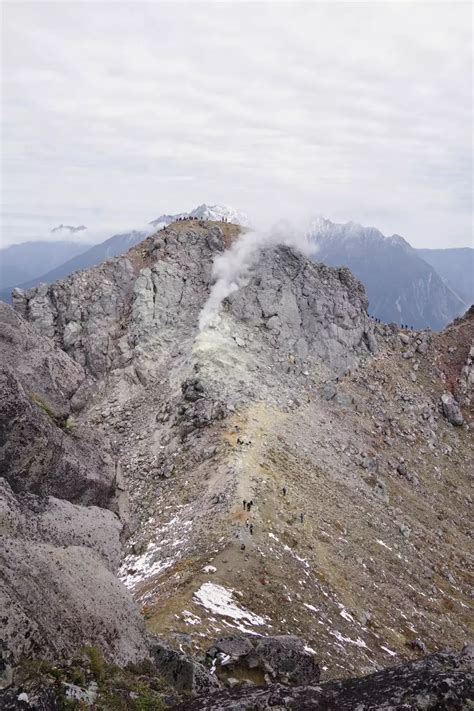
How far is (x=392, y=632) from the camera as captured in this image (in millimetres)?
31172

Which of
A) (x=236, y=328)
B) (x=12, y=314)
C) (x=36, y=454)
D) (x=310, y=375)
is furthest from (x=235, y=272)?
(x=36, y=454)

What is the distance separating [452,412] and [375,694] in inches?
2174

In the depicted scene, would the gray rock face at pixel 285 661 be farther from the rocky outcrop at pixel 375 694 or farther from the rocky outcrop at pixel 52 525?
the rocky outcrop at pixel 375 694

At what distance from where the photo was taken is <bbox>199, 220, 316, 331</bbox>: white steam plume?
57.8m

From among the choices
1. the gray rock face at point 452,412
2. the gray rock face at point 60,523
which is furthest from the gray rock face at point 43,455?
the gray rock face at point 452,412

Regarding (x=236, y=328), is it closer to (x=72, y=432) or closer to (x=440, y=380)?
(x=440, y=380)

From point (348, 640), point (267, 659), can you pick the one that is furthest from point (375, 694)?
point (348, 640)

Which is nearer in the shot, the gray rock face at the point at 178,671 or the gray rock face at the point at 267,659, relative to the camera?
→ the gray rock face at the point at 178,671

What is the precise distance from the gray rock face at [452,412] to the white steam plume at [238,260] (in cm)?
2395

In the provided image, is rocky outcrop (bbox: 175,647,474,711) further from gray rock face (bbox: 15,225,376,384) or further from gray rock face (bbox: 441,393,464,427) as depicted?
gray rock face (bbox: 441,393,464,427)

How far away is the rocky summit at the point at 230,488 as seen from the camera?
1198 centimetres

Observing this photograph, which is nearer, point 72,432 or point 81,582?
point 81,582

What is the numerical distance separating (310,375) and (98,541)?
4308 cm

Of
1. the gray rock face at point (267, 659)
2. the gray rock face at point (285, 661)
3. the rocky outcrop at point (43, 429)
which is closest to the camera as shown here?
the rocky outcrop at point (43, 429)
